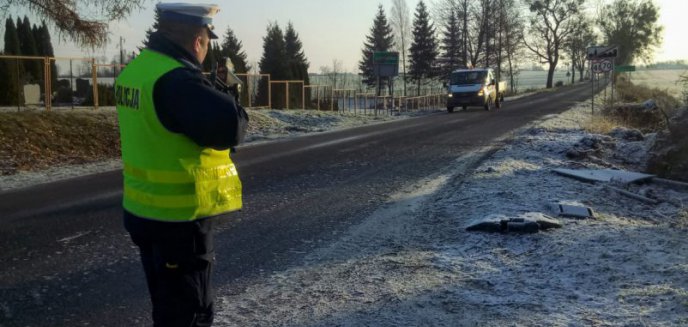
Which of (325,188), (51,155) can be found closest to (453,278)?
(325,188)

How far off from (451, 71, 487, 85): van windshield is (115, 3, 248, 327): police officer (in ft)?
98.0

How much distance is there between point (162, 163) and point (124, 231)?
14.3 feet

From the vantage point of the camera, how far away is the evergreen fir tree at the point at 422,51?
63.7 meters

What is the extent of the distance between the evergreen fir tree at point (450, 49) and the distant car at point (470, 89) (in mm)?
29348

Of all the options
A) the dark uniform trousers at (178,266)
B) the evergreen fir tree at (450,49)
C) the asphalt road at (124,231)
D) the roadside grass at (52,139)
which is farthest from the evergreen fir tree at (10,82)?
the evergreen fir tree at (450,49)

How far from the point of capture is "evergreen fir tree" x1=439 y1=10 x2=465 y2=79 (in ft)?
200

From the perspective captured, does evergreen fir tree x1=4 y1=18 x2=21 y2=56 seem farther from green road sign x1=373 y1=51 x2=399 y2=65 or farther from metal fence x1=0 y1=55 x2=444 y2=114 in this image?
green road sign x1=373 y1=51 x2=399 y2=65

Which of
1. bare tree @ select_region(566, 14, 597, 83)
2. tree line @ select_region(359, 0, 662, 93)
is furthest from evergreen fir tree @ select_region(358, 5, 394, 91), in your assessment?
bare tree @ select_region(566, 14, 597, 83)

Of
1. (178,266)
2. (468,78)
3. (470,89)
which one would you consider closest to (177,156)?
(178,266)

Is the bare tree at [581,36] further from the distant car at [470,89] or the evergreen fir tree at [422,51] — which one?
the distant car at [470,89]

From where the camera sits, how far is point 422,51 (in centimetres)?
6450

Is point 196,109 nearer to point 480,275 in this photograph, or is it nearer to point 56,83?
point 480,275

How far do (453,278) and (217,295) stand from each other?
1.83 meters

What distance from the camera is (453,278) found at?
4.63 metres
